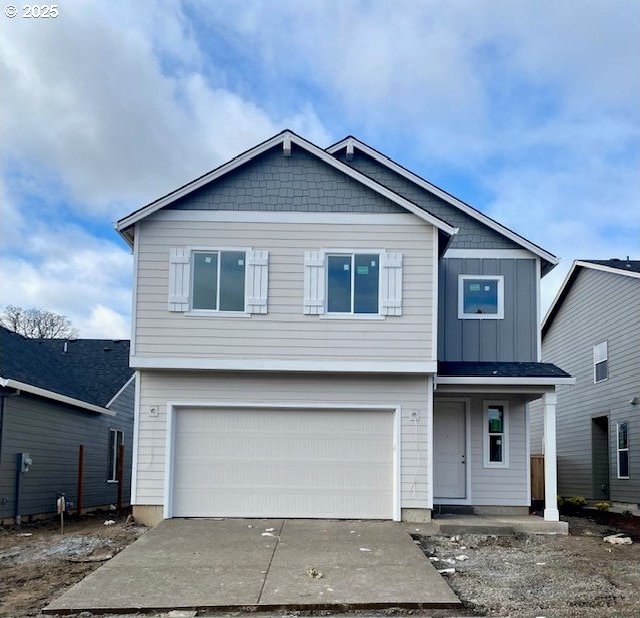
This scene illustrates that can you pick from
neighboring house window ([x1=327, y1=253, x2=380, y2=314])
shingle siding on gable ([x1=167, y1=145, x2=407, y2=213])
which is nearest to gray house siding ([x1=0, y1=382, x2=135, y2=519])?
shingle siding on gable ([x1=167, y1=145, x2=407, y2=213])

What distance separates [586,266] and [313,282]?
9.88 meters

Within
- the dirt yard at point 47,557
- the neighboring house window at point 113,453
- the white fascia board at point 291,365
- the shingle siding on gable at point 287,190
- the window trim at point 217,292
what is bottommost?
the dirt yard at point 47,557

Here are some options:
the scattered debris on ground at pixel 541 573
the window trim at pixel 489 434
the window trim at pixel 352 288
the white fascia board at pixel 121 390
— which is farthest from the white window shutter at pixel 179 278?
A: the white fascia board at pixel 121 390

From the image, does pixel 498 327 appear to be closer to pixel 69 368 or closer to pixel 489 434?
pixel 489 434

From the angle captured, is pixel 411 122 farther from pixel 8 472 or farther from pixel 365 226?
pixel 8 472

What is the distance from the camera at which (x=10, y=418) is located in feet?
49.9

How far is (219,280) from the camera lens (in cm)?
1410

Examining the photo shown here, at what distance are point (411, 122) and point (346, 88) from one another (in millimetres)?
1343

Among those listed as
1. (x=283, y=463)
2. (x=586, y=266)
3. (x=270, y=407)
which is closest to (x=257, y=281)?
(x=270, y=407)

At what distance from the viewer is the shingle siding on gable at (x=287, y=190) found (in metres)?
14.3

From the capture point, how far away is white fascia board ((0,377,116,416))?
14.5 m

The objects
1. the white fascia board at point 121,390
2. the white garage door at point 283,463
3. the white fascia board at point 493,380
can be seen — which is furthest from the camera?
the white fascia board at point 121,390

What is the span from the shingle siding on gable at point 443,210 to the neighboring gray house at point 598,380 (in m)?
4.01

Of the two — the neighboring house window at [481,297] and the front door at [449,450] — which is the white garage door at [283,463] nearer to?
the front door at [449,450]
